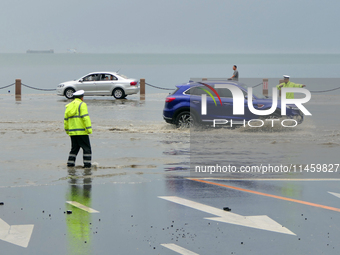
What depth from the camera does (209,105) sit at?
56.6 ft

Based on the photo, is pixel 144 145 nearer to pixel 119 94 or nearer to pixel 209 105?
pixel 209 105

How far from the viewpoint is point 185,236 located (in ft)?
21.6

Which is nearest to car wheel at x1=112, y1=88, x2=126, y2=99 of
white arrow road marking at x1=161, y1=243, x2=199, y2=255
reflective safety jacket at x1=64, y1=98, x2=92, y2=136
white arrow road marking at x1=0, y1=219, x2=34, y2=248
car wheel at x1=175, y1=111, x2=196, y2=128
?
car wheel at x1=175, y1=111, x2=196, y2=128

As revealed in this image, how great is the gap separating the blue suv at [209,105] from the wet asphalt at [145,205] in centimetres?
303

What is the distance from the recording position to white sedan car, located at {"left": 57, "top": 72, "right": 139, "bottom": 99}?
110 feet

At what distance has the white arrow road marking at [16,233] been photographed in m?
6.40

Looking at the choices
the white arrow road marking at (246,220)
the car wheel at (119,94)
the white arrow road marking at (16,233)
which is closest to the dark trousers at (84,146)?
the white arrow road marking at (246,220)

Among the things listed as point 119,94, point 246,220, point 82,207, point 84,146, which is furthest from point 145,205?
point 119,94

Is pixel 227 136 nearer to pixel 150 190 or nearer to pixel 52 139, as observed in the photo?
pixel 52 139

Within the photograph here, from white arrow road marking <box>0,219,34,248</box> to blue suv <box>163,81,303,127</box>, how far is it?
10725 millimetres

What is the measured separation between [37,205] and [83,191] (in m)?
1.12

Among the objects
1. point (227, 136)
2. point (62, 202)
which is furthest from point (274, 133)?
point (62, 202)

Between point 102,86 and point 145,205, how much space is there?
86.6ft

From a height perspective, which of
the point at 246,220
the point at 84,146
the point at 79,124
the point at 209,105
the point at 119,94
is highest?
the point at 119,94
